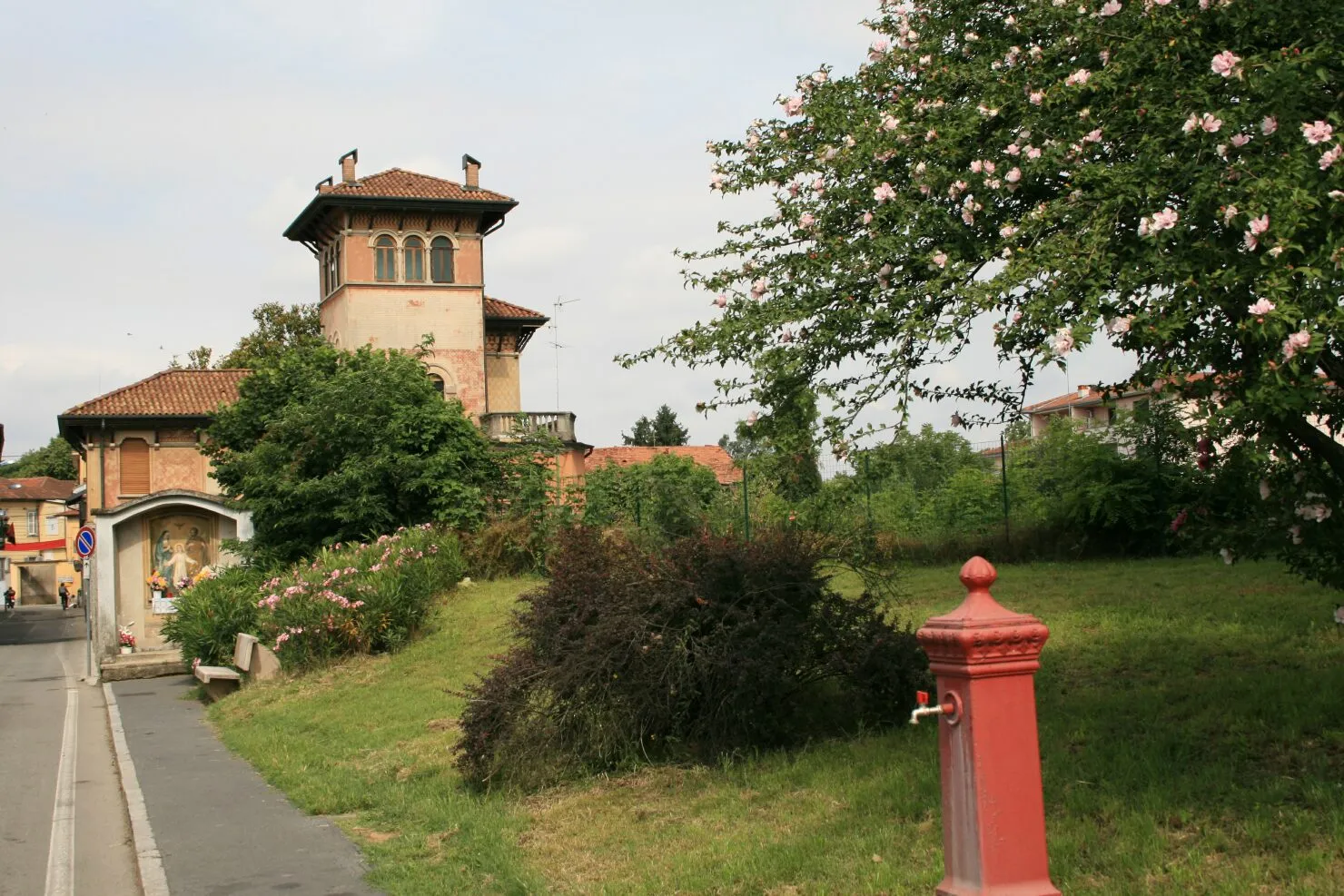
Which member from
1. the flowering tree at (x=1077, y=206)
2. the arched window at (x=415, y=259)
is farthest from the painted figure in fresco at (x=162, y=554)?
the arched window at (x=415, y=259)

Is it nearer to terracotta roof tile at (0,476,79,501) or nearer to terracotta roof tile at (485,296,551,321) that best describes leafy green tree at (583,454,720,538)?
terracotta roof tile at (485,296,551,321)

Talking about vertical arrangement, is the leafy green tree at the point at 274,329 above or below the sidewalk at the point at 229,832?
above

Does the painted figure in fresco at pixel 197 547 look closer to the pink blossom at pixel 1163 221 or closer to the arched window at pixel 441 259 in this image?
the arched window at pixel 441 259

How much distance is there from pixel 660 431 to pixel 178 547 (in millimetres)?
81849

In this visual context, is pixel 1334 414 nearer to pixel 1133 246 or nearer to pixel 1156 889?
pixel 1133 246

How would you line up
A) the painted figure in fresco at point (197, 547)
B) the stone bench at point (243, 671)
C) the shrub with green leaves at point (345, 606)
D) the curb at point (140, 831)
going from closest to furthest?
the curb at point (140, 831) → the shrub with green leaves at point (345, 606) → the stone bench at point (243, 671) → the painted figure in fresco at point (197, 547)

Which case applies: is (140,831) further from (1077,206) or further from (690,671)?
(1077,206)

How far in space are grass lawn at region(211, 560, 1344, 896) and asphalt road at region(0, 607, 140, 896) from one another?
4.86 ft

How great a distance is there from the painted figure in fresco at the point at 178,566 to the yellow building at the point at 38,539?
231ft

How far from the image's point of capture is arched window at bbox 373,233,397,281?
47.1 metres

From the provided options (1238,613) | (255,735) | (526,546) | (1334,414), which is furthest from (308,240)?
(1334,414)

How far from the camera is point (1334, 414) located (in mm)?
6824

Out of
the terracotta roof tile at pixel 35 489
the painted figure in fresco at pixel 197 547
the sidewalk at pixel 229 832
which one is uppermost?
the terracotta roof tile at pixel 35 489

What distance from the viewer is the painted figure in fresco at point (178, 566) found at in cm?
2662
